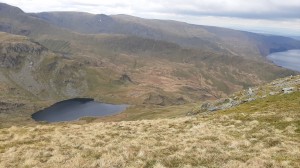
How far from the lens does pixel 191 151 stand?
27.4m

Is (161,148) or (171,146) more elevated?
(161,148)

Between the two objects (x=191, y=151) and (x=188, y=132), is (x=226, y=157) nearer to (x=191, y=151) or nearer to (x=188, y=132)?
(x=191, y=151)

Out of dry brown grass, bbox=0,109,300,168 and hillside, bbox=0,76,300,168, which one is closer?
dry brown grass, bbox=0,109,300,168

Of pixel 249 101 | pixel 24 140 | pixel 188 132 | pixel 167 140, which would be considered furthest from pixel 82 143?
pixel 249 101

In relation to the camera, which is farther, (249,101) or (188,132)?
(249,101)

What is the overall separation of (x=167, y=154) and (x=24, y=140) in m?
14.8

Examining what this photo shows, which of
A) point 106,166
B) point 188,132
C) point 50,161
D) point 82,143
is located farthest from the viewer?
point 188,132

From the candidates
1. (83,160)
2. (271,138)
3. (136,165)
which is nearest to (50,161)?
(83,160)

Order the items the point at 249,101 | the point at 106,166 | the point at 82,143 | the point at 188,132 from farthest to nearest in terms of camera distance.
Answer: the point at 249,101 < the point at 188,132 < the point at 82,143 < the point at 106,166

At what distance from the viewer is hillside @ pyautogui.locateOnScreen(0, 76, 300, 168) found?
947 inches

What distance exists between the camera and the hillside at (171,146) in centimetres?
2405

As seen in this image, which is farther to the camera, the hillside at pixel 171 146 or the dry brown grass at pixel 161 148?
the hillside at pixel 171 146

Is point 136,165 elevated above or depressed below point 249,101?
above

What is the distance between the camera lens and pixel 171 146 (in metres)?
29.3
